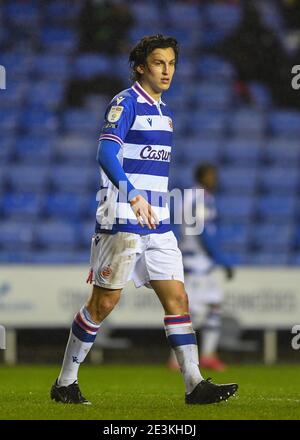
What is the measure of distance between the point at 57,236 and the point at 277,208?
303 centimetres

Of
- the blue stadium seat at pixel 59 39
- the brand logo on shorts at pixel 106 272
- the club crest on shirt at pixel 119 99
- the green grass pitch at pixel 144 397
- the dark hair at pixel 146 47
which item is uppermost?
the blue stadium seat at pixel 59 39

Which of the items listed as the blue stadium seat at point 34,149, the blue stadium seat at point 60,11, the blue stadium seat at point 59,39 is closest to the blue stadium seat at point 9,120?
the blue stadium seat at point 34,149

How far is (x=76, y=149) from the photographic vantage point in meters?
18.2

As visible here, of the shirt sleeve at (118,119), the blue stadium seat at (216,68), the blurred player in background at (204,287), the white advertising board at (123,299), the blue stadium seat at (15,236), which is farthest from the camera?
the blue stadium seat at (216,68)

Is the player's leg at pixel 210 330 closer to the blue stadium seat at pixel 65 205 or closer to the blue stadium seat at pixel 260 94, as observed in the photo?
the blue stadium seat at pixel 65 205

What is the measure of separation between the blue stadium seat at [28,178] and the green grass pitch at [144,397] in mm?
5065

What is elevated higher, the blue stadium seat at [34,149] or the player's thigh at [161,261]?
the blue stadium seat at [34,149]

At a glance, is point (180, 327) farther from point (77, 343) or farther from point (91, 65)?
point (91, 65)

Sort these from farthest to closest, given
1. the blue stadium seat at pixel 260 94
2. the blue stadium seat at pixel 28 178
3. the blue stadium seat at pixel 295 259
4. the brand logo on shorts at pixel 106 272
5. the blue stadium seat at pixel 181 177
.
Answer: the blue stadium seat at pixel 260 94, the blue stadium seat at pixel 28 178, the blue stadium seat at pixel 181 177, the blue stadium seat at pixel 295 259, the brand logo on shorts at pixel 106 272

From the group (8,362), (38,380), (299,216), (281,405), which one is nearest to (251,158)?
(299,216)

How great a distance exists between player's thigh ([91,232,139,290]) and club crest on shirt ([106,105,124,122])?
675 millimetres

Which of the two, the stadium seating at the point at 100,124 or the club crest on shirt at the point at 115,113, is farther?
the stadium seating at the point at 100,124

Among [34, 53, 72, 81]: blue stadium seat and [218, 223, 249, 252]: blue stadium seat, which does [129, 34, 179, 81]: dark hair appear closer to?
[218, 223, 249, 252]: blue stadium seat

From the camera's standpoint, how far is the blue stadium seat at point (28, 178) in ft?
57.1
